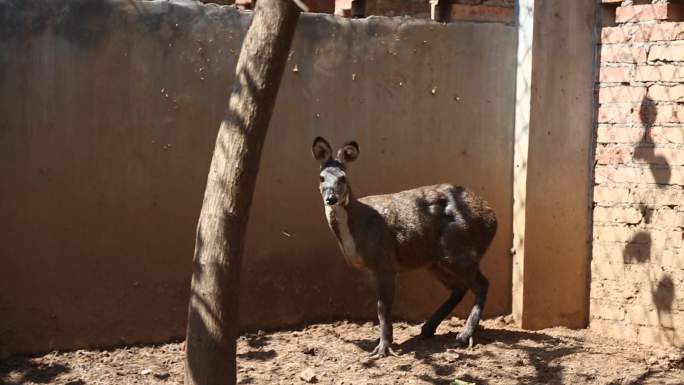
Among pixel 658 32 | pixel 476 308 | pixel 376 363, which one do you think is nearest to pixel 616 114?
pixel 658 32

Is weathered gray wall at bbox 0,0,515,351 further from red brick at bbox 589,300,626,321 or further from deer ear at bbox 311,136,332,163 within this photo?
red brick at bbox 589,300,626,321

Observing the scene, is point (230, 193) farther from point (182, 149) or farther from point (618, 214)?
point (618, 214)

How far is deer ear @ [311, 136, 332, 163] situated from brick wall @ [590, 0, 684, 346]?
254 cm

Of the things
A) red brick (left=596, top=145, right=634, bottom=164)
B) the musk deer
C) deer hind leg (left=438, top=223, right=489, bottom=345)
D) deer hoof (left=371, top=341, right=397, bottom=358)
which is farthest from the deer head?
red brick (left=596, top=145, right=634, bottom=164)

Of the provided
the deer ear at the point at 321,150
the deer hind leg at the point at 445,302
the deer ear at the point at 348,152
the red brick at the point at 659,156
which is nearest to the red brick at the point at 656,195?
the red brick at the point at 659,156

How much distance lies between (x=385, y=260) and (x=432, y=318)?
746 mm

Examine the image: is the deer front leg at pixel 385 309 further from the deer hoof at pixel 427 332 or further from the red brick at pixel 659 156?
the red brick at pixel 659 156

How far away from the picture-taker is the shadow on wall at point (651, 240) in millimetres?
8289

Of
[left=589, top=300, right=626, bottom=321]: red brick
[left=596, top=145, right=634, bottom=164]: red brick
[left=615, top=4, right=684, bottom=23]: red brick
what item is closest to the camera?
[left=615, top=4, right=684, bottom=23]: red brick

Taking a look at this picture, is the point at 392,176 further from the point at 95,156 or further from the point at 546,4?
the point at 95,156

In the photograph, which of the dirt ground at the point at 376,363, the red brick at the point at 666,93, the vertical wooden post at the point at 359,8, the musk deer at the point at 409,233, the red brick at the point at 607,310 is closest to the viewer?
the dirt ground at the point at 376,363

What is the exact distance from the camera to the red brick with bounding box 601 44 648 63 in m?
8.45

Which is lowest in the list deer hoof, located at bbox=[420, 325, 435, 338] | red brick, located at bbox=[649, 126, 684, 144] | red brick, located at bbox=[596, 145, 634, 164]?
deer hoof, located at bbox=[420, 325, 435, 338]

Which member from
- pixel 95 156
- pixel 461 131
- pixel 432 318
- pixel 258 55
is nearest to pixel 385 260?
pixel 432 318
